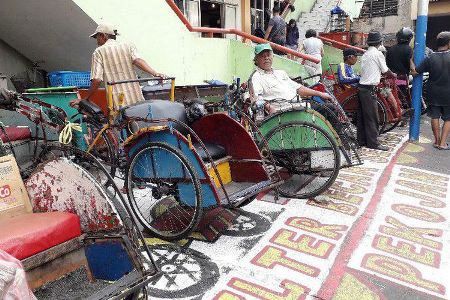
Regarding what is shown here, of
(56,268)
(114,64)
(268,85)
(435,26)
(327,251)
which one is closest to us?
(56,268)

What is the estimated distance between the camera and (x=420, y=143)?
7219 mm

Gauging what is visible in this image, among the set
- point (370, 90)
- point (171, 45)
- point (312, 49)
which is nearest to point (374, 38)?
point (370, 90)

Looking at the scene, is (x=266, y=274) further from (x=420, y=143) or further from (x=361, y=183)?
(x=420, y=143)

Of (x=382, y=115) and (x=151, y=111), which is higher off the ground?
(x=151, y=111)

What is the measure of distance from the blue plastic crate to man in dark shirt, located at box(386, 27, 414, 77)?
231 inches

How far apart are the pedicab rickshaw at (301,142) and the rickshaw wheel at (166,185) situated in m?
1.17

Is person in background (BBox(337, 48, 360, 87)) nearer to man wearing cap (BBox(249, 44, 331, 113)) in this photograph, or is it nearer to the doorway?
man wearing cap (BBox(249, 44, 331, 113))

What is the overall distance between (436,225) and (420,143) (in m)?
3.77

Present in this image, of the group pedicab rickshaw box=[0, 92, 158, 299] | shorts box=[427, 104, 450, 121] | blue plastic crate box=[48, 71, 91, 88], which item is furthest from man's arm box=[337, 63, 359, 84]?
pedicab rickshaw box=[0, 92, 158, 299]

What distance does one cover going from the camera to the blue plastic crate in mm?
5746

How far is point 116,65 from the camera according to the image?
461 centimetres

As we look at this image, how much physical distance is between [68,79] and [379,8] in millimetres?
20072

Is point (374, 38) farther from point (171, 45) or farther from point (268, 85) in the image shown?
point (171, 45)

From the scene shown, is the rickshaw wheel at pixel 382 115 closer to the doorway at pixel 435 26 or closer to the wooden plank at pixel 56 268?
the wooden plank at pixel 56 268
